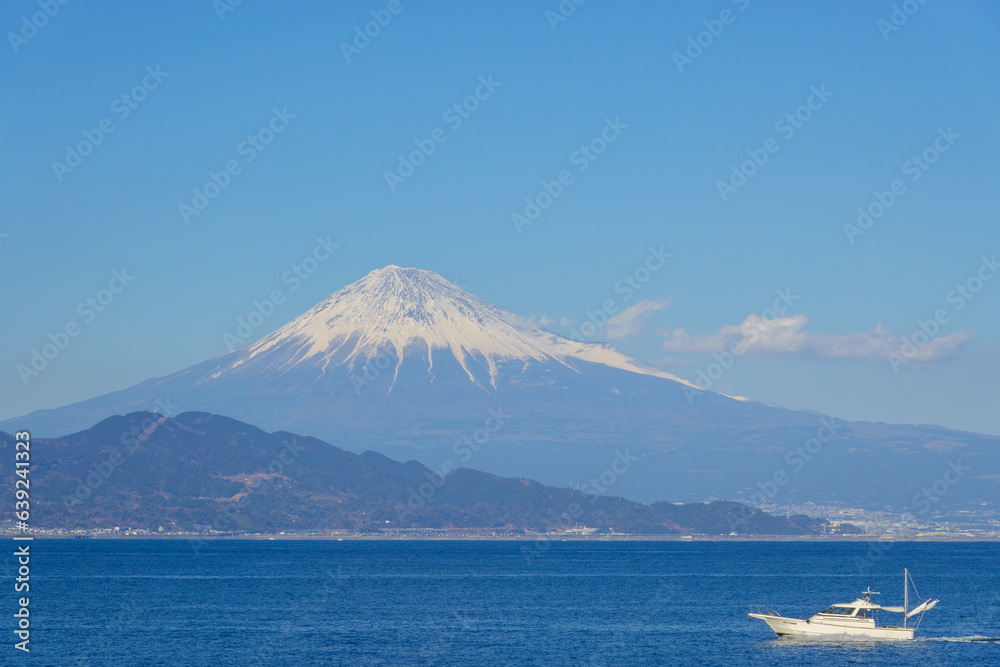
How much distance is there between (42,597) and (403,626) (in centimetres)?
4631

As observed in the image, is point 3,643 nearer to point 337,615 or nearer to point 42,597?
point 337,615

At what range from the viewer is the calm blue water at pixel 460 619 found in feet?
279

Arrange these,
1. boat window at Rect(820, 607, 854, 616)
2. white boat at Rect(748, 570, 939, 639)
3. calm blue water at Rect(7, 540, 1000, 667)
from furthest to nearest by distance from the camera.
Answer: boat window at Rect(820, 607, 854, 616) < white boat at Rect(748, 570, 939, 639) < calm blue water at Rect(7, 540, 1000, 667)

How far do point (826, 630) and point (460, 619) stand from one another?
30233mm

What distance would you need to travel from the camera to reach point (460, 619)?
106 metres

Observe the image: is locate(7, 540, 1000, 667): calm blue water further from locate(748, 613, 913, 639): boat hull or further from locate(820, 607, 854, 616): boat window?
locate(820, 607, 854, 616): boat window

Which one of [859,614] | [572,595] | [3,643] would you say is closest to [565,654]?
[859,614]

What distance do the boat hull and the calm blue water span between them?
4.05ft

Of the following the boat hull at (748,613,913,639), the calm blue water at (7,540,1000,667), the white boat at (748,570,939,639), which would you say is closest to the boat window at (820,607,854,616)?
the white boat at (748,570,939,639)

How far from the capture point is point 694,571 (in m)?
190

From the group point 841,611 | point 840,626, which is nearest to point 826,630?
point 840,626

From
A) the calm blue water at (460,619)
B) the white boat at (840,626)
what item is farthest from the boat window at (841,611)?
the calm blue water at (460,619)

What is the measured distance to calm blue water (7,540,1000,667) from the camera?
3344 inches

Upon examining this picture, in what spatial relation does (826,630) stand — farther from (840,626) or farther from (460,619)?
(460,619)
